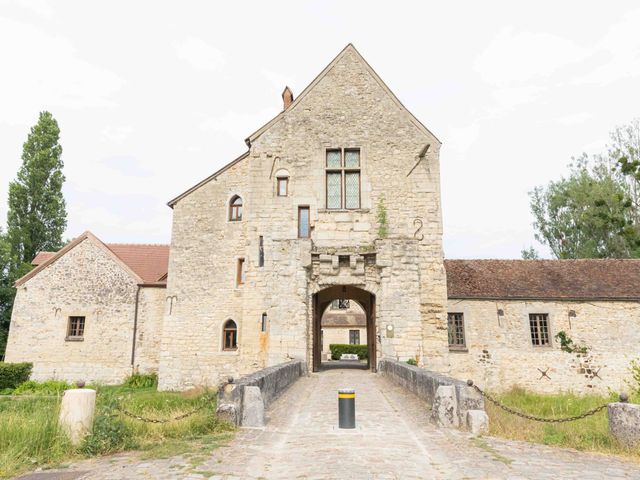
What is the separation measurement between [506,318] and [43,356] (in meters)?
18.5

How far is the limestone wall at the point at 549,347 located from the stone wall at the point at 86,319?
42.0 feet

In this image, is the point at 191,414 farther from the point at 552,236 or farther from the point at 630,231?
the point at 552,236

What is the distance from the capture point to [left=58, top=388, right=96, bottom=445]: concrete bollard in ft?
18.9

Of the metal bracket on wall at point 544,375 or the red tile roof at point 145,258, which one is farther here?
the red tile roof at point 145,258

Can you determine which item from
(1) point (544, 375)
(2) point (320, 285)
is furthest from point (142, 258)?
(1) point (544, 375)

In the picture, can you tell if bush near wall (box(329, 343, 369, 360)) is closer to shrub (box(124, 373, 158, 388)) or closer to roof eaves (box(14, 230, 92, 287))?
shrub (box(124, 373, 158, 388))

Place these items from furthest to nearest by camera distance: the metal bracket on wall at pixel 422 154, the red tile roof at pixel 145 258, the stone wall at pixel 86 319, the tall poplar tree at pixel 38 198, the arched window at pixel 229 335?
the tall poplar tree at pixel 38 198 < the red tile roof at pixel 145 258 < the stone wall at pixel 86 319 < the arched window at pixel 229 335 < the metal bracket on wall at pixel 422 154

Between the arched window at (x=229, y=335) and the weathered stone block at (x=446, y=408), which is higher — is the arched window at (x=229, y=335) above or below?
above

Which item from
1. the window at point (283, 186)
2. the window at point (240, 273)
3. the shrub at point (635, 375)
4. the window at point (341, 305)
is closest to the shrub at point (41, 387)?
the window at point (240, 273)

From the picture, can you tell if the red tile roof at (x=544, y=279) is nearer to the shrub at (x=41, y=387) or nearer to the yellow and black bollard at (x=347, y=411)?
the yellow and black bollard at (x=347, y=411)

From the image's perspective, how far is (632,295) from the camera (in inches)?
683

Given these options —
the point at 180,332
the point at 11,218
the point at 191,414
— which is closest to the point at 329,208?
the point at 180,332

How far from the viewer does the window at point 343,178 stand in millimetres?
15820

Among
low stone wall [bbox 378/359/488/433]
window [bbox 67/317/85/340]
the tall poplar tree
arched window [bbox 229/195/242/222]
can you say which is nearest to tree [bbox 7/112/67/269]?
the tall poplar tree
